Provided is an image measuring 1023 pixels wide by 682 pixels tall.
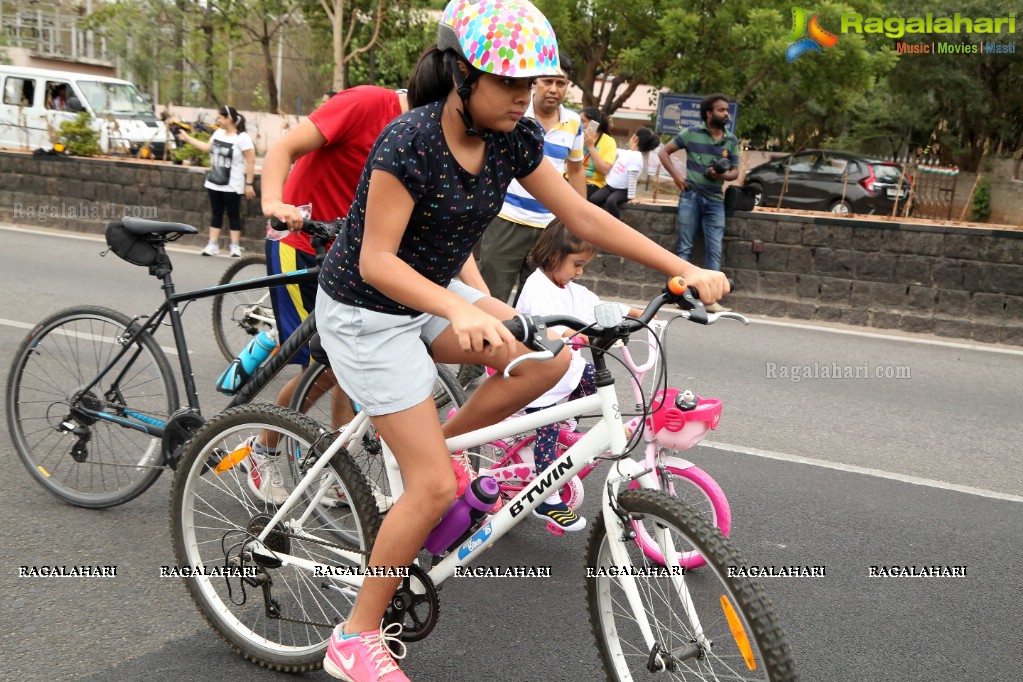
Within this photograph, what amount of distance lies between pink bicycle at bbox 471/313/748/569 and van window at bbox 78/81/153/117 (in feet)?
65.9

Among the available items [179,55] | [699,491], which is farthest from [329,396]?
[179,55]

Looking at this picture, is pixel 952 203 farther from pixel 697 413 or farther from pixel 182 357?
pixel 182 357

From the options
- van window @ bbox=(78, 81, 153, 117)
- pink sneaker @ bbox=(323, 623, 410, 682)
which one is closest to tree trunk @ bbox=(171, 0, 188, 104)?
van window @ bbox=(78, 81, 153, 117)

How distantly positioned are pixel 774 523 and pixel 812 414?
201cm

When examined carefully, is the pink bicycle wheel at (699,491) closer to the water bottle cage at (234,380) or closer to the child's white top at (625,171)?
the water bottle cage at (234,380)

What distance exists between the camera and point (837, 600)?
151 inches

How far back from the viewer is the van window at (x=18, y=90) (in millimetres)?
21984

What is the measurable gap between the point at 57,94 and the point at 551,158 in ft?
62.8

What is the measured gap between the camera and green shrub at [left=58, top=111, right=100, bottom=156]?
14078 mm

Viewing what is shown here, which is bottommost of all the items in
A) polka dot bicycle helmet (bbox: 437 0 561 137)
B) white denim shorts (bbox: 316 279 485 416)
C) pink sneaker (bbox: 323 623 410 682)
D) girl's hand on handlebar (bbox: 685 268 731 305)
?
pink sneaker (bbox: 323 623 410 682)

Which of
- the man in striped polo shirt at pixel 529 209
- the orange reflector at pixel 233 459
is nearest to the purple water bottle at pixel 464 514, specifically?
the orange reflector at pixel 233 459

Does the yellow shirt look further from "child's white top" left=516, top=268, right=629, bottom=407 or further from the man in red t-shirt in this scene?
the man in red t-shirt

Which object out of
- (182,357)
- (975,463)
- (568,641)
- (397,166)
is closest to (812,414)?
(975,463)

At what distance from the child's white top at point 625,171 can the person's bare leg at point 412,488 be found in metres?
8.06
